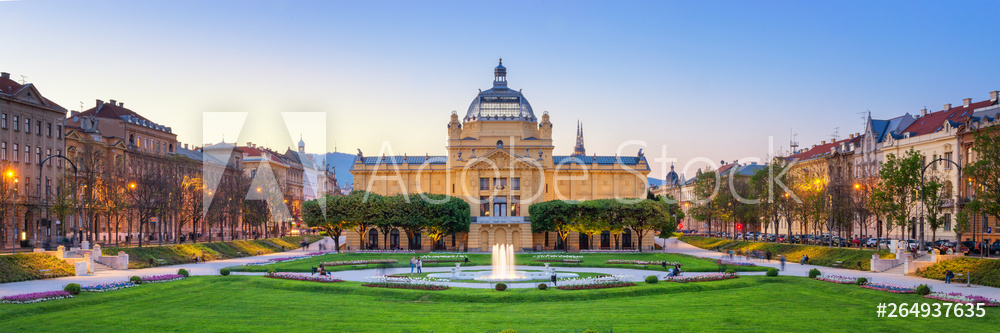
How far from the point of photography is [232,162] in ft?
447

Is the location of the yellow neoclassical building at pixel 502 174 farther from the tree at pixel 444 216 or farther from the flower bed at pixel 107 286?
the flower bed at pixel 107 286

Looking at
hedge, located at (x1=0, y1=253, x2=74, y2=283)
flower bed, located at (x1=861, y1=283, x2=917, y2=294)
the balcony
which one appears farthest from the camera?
the balcony

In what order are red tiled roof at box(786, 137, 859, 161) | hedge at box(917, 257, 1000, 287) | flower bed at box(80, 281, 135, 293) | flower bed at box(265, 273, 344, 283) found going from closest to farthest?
flower bed at box(80, 281, 135, 293) < hedge at box(917, 257, 1000, 287) < flower bed at box(265, 273, 344, 283) < red tiled roof at box(786, 137, 859, 161)

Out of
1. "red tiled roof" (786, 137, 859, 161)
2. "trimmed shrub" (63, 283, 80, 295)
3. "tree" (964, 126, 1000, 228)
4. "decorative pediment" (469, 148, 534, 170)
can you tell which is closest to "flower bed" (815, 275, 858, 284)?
"tree" (964, 126, 1000, 228)

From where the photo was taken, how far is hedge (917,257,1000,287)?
46812 mm

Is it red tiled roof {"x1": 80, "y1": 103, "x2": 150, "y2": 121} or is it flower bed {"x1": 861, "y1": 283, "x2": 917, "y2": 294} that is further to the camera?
red tiled roof {"x1": 80, "y1": 103, "x2": 150, "y2": 121}

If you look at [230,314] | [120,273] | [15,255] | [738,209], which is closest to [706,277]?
[230,314]

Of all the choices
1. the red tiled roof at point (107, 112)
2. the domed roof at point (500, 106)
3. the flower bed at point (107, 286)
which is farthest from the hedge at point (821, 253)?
the red tiled roof at point (107, 112)

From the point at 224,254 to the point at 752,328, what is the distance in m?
63.3

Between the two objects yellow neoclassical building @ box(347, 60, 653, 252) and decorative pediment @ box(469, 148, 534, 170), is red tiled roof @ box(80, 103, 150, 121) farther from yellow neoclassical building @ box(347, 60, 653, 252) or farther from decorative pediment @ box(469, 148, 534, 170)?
decorative pediment @ box(469, 148, 534, 170)

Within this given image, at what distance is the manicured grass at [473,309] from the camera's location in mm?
30297

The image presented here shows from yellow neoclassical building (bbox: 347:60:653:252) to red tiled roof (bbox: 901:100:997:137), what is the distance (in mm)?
33598

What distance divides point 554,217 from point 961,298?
195 ft

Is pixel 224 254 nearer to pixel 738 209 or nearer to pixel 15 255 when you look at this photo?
pixel 15 255
